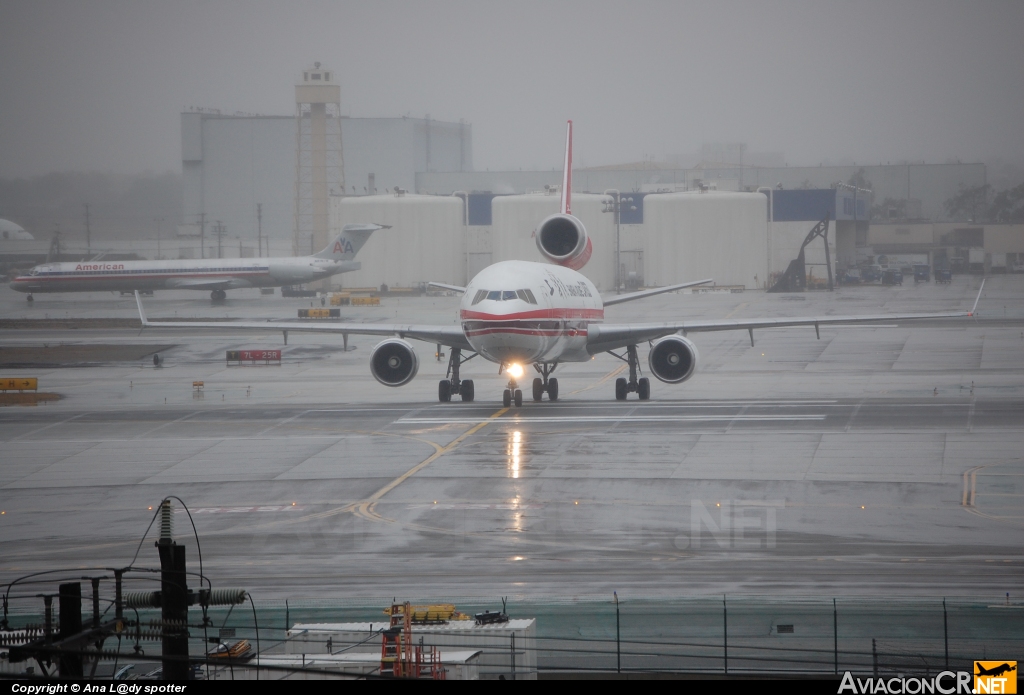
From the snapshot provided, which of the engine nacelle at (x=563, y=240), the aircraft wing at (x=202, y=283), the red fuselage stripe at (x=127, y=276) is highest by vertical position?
the red fuselage stripe at (x=127, y=276)

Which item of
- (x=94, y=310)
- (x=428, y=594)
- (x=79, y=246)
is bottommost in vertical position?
(x=428, y=594)

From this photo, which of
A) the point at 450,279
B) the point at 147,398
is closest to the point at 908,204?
the point at 450,279

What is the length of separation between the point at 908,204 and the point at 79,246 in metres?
138

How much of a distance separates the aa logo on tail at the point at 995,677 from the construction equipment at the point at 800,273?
106m

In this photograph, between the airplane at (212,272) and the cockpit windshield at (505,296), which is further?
the airplane at (212,272)

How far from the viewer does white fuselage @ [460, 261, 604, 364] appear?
4012 centimetres

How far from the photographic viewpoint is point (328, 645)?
15.8 m

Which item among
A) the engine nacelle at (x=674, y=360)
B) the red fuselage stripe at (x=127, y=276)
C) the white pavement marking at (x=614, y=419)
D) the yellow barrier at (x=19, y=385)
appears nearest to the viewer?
the white pavement marking at (x=614, y=419)

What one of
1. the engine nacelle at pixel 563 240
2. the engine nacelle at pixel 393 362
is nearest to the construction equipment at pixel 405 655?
the engine nacelle at pixel 393 362

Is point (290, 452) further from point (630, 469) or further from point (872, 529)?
point (872, 529)

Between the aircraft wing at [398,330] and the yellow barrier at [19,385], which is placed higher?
the aircraft wing at [398,330]

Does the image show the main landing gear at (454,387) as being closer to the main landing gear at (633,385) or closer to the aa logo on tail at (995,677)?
the main landing gear at (633,385)

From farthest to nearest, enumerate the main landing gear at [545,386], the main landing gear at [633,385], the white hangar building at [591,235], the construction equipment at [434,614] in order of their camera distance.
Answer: the white hangar building at [591,235] < the main landing gear at [633,385] < the main landing gear at [545,386] < the construction equipment at [434,614]

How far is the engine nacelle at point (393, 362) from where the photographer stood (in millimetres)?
44906
